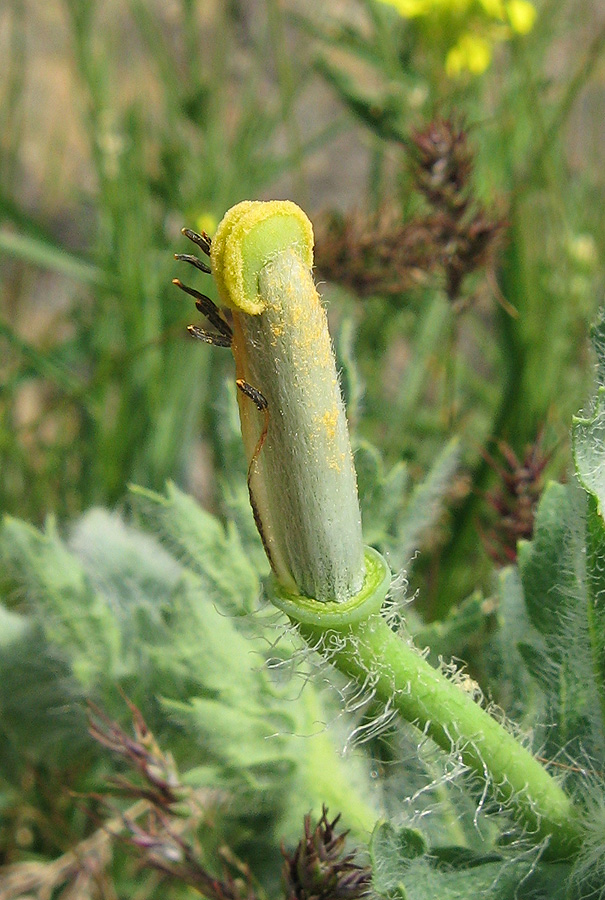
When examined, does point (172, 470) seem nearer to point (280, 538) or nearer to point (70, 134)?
point (280, 538)

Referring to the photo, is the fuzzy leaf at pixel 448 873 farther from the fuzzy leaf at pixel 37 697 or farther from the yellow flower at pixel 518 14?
the yellow flower at pixel 518 14

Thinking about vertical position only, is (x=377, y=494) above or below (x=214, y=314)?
below

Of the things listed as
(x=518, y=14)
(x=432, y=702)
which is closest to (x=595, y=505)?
(x=432, y=702)

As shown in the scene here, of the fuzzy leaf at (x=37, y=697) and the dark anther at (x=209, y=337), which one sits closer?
the dark anther at (x=209, y=337)

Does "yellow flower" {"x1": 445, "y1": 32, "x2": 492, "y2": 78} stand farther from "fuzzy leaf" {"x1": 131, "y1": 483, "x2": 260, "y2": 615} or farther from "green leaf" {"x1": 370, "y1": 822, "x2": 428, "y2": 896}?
"green leaf" {"x1": 370, "y1": 822, "x2": 428, "y2": 896}

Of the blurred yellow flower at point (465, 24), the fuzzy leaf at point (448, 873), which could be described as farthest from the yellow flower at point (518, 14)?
the fuzzy leaf at point (448, 873)

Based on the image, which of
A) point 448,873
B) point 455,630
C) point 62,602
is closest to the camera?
point 448,873

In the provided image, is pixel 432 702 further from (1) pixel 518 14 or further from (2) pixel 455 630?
(1) pixel 518 14

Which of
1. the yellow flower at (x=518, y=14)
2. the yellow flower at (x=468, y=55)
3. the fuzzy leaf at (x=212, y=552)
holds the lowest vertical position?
the fuzzy leaf at (x=212, y=552)
